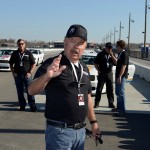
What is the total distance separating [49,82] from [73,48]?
370mm

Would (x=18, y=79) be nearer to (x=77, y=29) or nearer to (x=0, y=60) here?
(x=77, y=29)

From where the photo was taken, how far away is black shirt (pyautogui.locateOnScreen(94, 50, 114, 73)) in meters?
9.75

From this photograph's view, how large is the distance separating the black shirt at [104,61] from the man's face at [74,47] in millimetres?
6516

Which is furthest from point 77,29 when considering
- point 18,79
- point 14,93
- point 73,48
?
point 14,93

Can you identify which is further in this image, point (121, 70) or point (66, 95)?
point (121, 70)

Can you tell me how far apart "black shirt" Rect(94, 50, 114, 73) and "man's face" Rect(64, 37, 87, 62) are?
652cm

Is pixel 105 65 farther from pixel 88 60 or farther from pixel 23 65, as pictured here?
pixel 88 60

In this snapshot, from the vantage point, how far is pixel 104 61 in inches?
384

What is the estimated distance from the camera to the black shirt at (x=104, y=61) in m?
9.75

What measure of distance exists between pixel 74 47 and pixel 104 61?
6.61 m

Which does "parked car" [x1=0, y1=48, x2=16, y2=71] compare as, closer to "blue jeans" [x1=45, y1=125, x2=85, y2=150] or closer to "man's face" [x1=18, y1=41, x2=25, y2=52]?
"man's face" [x1=18, y1=41, x2=25, y2=52]

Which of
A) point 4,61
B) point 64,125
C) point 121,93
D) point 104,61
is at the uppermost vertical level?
point 64,125

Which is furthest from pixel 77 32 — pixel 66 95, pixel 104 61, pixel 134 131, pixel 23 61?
pixel 104 61

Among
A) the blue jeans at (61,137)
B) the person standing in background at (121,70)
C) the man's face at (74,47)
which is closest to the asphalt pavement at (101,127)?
the person standing in background at (121,70)
